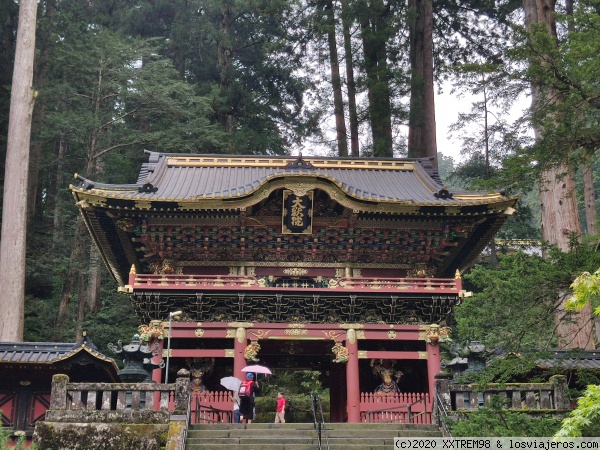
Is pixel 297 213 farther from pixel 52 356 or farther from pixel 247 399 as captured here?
pixel 52 356

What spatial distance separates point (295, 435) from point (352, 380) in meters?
4.10

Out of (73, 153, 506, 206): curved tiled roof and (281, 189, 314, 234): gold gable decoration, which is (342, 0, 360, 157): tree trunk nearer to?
(73, 153, 506, 206): curved tiled roof

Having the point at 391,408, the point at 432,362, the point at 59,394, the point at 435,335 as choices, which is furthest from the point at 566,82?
the point at 59,394

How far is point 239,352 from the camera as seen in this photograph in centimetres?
1625

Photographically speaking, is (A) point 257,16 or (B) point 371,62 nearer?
(B) point 371,62

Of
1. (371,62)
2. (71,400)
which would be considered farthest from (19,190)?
(371,62)

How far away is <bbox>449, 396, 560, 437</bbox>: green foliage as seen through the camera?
10.4m

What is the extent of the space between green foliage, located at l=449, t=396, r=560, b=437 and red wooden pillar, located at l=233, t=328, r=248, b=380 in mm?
5813

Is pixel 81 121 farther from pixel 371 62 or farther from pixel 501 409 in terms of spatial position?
pixel 501 409

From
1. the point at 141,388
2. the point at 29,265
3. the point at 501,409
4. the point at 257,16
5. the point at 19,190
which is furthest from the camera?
the point at 257,16

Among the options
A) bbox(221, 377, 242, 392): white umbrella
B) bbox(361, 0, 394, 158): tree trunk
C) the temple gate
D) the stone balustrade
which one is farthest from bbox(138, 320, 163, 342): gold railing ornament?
bbox(361, 0, 394, 158): tree trunk

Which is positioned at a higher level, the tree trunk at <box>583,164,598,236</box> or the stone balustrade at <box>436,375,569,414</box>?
the tree trunk at <box>583,164,598,236</box>

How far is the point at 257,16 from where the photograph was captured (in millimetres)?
33500

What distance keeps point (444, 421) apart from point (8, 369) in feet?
29.8
